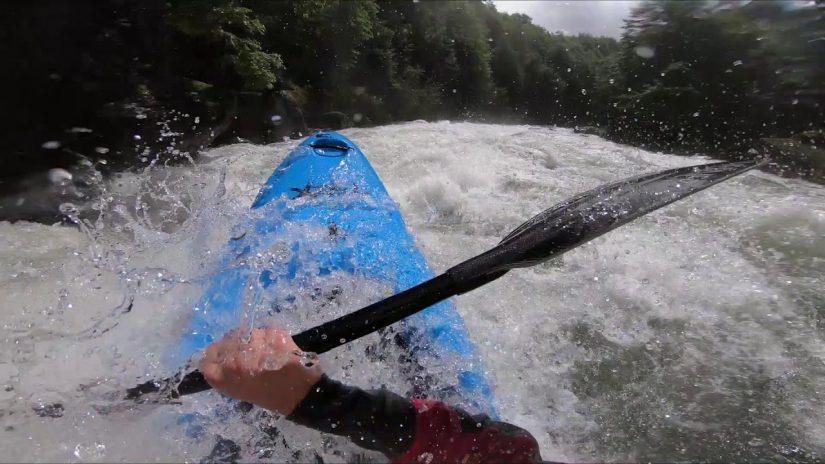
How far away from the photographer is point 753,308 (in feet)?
7.15

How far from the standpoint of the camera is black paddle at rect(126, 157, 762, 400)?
1002mm

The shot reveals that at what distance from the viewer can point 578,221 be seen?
4.24 ft

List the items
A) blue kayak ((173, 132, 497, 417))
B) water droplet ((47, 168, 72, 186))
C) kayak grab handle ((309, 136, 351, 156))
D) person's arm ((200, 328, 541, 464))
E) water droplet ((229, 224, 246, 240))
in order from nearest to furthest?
person's arm ((200, 328, 541, 464)) < blue kayak ((173, 132, 497, 417)) < water droplet ((229, 224, 246, 240)) < kayak grab handle ((309, 136, 351, 156)) < water droplet ((47, 168, 72, 186))

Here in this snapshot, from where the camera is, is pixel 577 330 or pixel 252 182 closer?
pixel 577 330

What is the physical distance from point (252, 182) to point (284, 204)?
197 centimetres

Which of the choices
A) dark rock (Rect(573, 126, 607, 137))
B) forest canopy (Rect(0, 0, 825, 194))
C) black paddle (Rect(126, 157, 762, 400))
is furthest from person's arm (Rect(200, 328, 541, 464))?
dark rock (Rect(573, 126, 607, 137))

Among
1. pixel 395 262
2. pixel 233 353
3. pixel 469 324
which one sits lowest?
pixel 469 324

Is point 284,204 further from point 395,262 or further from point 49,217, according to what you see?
point 49,217

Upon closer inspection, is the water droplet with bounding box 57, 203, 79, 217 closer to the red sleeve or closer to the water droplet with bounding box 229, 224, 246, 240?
the water droplet with bounding box 229, 224, 246, 240

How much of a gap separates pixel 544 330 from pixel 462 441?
1224mm

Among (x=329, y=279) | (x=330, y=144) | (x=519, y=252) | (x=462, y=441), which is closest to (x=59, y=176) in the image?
(x=330, y=144)

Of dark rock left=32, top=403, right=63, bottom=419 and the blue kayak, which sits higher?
dark rock left=32, top=403, right=63, bottom=419

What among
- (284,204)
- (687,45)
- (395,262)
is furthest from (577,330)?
(687,45)

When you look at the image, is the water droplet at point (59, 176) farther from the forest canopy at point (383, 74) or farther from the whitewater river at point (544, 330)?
the whitewater river at point (544, 330)
